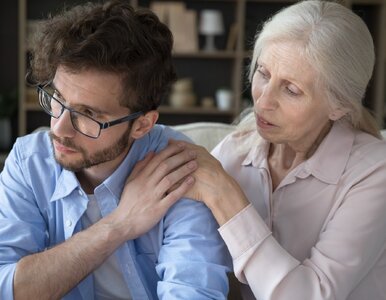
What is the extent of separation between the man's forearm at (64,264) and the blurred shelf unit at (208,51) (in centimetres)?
344

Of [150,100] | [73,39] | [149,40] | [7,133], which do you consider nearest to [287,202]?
[150,100]

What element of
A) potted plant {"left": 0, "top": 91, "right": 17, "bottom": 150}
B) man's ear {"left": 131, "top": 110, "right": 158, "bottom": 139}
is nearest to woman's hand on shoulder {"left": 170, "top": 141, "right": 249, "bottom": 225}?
man's ear {"left": 131, "top": 110, "right": 158, "bottom": 139}

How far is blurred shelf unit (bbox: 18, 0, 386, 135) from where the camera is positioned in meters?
4.91

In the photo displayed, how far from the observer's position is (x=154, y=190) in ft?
5.03

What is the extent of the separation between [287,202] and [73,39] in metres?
0.68

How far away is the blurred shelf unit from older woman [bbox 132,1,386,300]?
10.4ft

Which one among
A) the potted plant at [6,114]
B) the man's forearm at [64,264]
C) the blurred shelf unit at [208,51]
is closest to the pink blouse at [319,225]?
the man's forearm at [64,264]

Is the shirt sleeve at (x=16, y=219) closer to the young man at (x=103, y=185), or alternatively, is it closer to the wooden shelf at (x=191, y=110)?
the young man at (x=103, y=185)

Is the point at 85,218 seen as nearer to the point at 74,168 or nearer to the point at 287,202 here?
the point at 74,168

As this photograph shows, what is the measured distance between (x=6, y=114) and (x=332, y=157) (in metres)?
3.79

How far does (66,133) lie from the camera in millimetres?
1443

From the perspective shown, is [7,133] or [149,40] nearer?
[149,40]

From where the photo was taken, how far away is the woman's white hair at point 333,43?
1.55m

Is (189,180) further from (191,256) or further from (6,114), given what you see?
(6,114)
